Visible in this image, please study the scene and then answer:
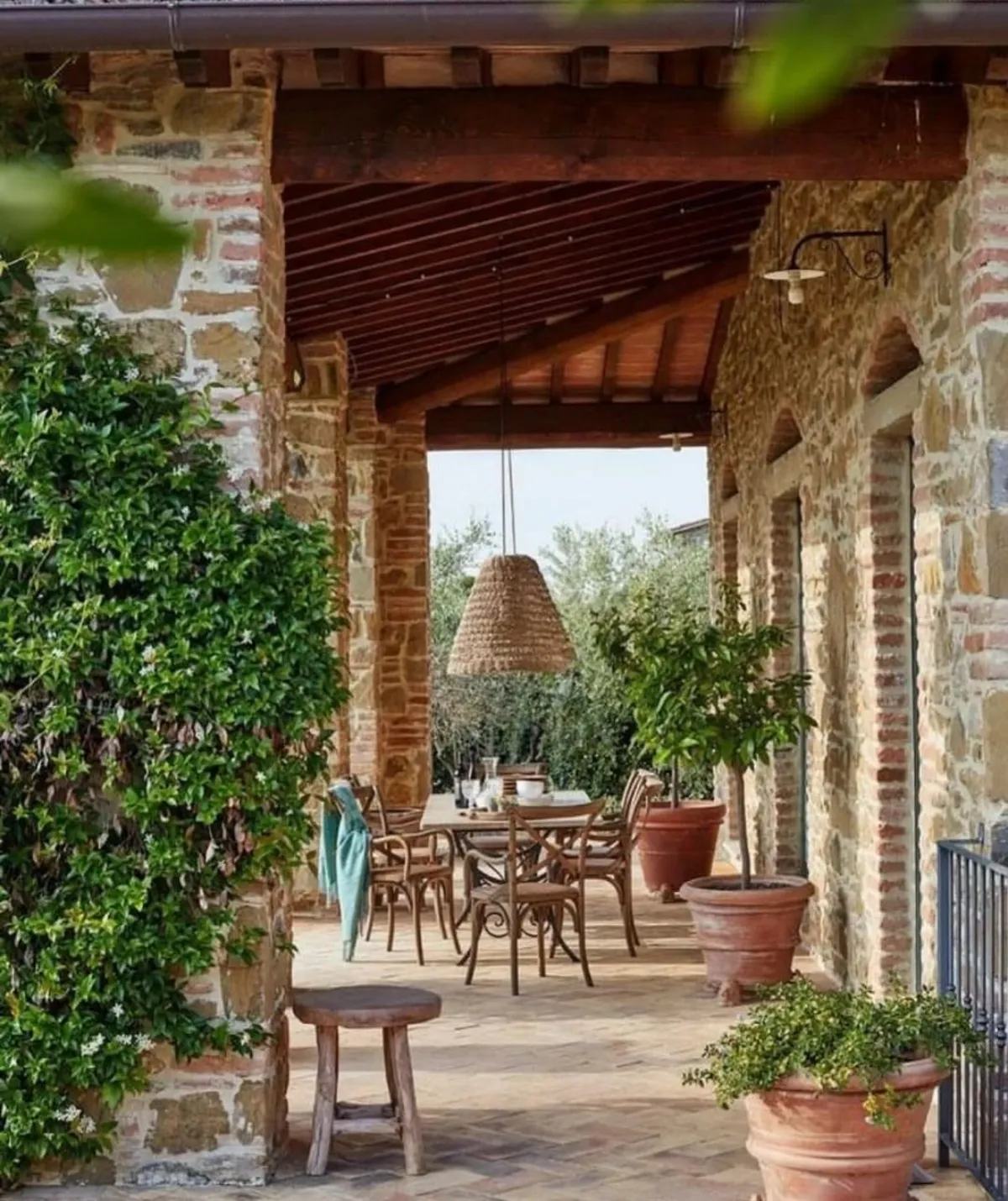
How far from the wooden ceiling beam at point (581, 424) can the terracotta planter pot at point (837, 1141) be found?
9.68 m

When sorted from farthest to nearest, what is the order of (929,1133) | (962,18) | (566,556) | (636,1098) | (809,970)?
1. (566,556)
2. (809,970)
3. (636,1098)
4. (929,1133)
5. (962,18)

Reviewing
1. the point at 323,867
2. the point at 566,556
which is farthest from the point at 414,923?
the point at 566,556

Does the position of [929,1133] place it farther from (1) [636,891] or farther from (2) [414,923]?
(1) [636,891]

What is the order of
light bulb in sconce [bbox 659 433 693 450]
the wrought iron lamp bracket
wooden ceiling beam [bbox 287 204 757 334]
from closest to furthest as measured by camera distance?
the wrought iron lamp bracket < wooden ceiling beam [bbox 287 204 757 334] < light bulb in sconce [bbox 659 433 693 450]

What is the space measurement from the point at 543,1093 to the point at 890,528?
107 inches

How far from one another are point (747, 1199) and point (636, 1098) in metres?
1.20

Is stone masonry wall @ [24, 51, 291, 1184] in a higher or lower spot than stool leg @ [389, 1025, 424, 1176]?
higher

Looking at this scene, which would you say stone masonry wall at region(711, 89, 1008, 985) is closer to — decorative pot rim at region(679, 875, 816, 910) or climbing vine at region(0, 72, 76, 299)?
decorative pot rim at region(679, 875, 816, 910)

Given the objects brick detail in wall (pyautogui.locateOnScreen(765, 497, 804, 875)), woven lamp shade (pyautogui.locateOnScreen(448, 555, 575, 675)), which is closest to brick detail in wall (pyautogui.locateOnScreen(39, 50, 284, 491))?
woven lamp shade (pyautogui.locateOnScreen(448, 555, 575, 675))

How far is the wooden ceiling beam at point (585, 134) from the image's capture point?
5.22 m

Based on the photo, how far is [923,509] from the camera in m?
6.04

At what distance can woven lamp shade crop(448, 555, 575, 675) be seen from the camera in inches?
397

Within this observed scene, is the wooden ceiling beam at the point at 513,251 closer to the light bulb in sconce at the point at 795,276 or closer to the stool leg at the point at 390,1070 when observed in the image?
the light bulb in sconce at the point at 795,276

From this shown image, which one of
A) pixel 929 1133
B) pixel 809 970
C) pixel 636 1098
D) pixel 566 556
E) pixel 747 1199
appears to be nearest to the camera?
pixel 747 1199
